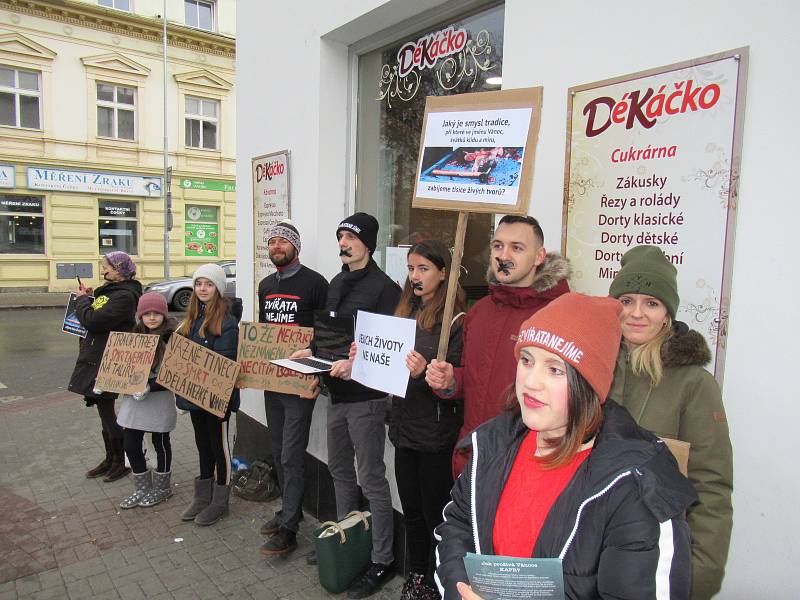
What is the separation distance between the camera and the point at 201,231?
23.0 meters

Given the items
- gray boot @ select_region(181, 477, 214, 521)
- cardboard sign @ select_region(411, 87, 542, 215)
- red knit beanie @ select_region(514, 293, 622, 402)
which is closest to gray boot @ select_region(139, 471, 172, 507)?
gray boot @ select_region(181, 477, 214, 521)

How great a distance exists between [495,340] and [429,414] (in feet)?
2.20

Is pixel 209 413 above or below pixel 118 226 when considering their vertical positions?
below

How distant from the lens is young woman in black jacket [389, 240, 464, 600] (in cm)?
297

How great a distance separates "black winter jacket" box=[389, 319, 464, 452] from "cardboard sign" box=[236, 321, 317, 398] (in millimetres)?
1046

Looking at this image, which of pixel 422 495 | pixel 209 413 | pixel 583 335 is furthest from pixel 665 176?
pixel 209 413

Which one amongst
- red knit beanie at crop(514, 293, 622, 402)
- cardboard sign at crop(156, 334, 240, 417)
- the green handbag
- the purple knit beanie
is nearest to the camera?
red knit beanie at crop(514, 293, 622, 402)

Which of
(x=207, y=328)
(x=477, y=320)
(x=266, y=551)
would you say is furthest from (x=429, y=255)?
(x=266, y=551)

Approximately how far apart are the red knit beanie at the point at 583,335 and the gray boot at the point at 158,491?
4.14m

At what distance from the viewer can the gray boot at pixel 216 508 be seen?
4.35 meters

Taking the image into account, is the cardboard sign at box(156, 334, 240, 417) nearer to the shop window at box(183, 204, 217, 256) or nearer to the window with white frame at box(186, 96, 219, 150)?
the shop window at box(183, 204, 217, 256)

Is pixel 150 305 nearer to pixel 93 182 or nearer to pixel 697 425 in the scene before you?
pixel 697 425

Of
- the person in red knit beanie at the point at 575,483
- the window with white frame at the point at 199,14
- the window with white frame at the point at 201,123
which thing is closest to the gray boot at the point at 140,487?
the person in red knit beanie at the point at 575,483

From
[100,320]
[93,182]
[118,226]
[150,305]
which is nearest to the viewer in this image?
[150,305]
